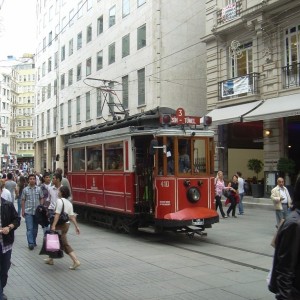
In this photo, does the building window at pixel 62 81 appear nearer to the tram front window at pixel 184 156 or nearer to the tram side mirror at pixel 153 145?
the tram front window at pixel 184 156

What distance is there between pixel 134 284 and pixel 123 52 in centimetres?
2757

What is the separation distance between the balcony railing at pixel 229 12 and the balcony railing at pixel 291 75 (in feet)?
13.1

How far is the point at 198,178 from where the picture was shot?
11.9m

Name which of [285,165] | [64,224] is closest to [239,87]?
[285,165]

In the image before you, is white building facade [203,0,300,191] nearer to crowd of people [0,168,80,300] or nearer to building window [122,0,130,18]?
building window [122,0,130,18]

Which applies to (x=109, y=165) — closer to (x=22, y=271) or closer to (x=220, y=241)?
(x=220, y=241)

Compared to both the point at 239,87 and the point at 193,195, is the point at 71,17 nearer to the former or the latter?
the point at 239,87

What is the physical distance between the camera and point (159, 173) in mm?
11578

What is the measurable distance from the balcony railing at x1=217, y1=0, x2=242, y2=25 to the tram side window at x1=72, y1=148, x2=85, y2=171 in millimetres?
10982

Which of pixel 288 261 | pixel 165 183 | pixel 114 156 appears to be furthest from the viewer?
pixel 114 156

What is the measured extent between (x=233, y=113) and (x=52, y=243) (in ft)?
47.7

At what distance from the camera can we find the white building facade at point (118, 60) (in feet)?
95.1

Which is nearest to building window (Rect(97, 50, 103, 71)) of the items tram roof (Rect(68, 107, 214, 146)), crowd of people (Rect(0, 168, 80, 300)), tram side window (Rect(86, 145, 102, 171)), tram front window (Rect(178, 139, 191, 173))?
tram side window (Rect(86, 145, 102, 171))

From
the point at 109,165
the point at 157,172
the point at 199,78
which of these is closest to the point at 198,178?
the point at 157,172
